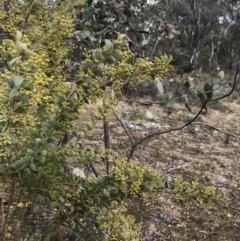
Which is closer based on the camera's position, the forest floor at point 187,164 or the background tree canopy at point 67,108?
the background tree canopy at point 67,108

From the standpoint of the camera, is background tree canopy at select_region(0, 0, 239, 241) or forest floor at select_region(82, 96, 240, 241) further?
forest floor at select_region(82, 96, 240, 241)

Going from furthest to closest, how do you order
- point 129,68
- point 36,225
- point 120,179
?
1. point 36,225
2. point 120,179
3. point 129,68

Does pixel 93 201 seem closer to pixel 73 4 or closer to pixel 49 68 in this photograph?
pixel 49 68

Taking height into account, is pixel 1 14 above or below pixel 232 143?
above

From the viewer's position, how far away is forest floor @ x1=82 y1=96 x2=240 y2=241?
3061mm

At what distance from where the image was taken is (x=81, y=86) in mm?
1087

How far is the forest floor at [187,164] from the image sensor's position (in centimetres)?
306

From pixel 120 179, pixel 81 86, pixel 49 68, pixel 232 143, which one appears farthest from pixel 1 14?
pixel 232 143

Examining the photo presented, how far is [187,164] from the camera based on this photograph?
386 cm

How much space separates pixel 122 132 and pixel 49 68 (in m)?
4.31

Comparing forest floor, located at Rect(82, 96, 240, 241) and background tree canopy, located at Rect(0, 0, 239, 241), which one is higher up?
background tree canopy, located at Rect(0, 0, 239, 241)

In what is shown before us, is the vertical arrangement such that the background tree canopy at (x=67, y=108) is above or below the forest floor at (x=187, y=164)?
above

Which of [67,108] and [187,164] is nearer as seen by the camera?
[67,108]

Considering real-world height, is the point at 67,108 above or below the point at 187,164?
above
